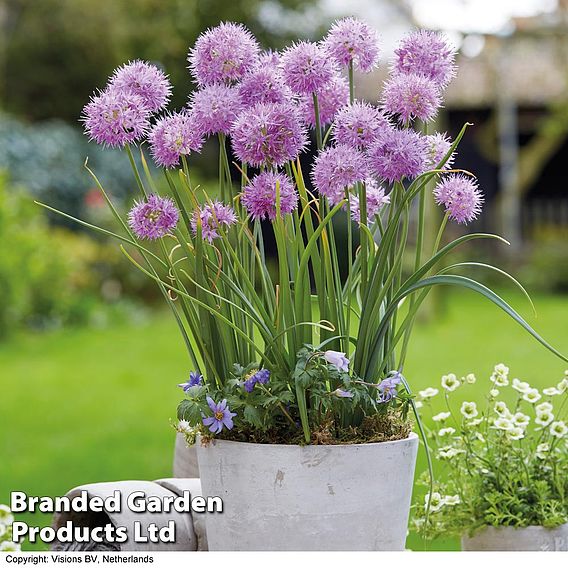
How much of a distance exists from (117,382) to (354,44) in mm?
4799

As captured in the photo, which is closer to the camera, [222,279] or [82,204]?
[222,279]

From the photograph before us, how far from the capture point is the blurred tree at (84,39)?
11.4 metres

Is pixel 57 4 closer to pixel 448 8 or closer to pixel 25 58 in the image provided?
pixel 25 58

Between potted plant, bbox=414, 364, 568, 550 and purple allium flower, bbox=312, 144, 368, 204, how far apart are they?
0.77 m

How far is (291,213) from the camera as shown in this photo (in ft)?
5.54

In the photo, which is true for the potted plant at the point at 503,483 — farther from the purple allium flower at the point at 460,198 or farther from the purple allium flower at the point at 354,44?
the purple allium flower at the point at 354,44

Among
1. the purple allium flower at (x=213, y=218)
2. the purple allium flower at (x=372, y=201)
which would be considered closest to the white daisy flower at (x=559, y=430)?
the purple allium flower at (x=372, y=201)

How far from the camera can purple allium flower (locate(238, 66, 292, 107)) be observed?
1646 millimetres

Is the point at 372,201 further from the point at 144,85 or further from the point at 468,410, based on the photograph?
the point at 468,410

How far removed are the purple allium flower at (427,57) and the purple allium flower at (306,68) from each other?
0.47 ft

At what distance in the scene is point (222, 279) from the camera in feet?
5.39

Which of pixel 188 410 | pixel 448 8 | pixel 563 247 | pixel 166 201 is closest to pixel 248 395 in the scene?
pixel 188 410

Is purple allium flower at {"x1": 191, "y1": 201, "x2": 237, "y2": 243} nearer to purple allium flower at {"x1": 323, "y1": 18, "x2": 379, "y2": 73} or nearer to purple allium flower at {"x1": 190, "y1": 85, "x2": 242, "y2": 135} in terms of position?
purple allium flower at {"x1": 190, "y1": 85, "x2": 242, "y2": 135}
